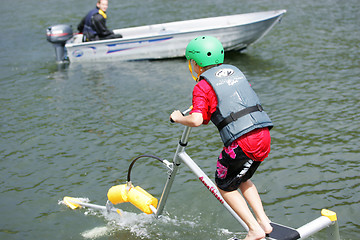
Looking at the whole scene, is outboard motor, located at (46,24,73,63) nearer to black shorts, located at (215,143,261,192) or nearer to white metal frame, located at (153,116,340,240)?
white metal frame, located at (153,116,340,240)

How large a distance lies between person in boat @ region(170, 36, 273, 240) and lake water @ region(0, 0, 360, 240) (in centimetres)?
141

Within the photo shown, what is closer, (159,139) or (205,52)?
(205,52)

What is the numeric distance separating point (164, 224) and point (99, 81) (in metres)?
7.81

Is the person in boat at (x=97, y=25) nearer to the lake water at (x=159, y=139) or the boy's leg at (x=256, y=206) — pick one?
the lake water at (x=159, y=139)

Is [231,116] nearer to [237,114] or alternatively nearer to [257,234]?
[237,114]

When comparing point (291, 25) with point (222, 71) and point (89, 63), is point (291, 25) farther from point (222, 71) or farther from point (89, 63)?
point (222, 71)

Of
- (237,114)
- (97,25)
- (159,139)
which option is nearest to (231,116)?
(237,114)

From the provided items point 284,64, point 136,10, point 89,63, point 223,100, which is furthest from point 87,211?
point 136,10

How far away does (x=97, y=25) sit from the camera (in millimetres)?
14359

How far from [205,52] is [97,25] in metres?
11.3

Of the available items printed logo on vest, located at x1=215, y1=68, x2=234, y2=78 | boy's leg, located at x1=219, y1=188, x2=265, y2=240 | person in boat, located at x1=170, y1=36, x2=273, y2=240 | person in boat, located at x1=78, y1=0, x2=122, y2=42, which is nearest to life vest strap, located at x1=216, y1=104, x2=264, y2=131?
person in boat, located at x1=170, y1=36, x2=273, y2=240

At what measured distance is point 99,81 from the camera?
489 inches

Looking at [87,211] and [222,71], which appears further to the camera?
[87,211]

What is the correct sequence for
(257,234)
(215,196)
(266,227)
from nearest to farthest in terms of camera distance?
(257,234) → (266,227) → (215,196)
